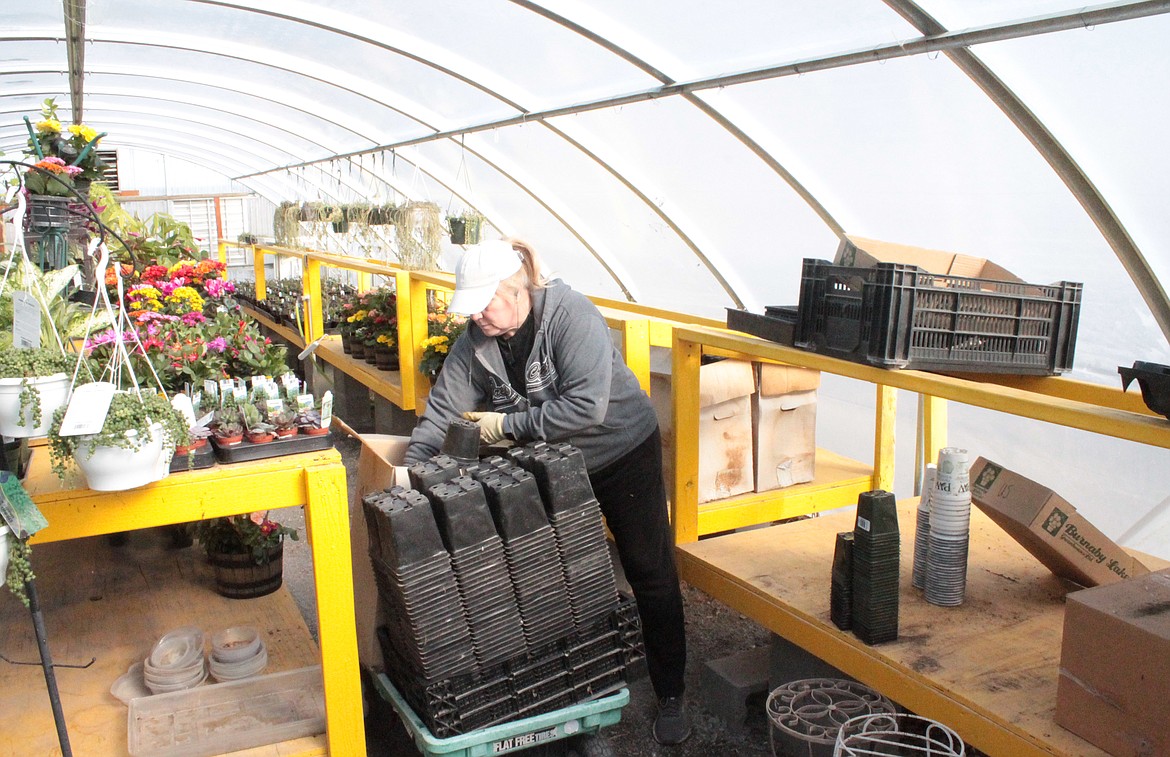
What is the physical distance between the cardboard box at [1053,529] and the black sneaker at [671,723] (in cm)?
115

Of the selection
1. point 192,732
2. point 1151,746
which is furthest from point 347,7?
point 1151,746

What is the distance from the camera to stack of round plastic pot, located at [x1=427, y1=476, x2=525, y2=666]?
2156mm

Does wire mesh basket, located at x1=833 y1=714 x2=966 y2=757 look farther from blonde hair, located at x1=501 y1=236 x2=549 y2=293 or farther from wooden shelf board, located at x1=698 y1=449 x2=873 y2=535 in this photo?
blonde hair, located at x1=501 y1=236 x2=549 y2=293

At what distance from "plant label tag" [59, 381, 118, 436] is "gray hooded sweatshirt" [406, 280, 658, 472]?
1044 mm

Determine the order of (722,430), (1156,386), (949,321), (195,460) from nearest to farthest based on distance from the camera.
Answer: (1156,386), (195,460), (949,321), (722,430)

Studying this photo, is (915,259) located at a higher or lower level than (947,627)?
higher

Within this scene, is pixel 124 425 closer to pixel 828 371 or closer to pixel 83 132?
pixel 828 371

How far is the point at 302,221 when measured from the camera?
10.2 meters

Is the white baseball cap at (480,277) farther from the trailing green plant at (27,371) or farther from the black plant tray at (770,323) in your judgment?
the trailing green plant at (27,371)

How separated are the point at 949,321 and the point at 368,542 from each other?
5.59 feet

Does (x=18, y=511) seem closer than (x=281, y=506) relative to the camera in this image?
Yes

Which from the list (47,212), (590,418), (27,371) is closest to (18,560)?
(27,371)

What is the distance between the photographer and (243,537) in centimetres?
305

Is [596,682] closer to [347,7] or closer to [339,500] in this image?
[339,500]
